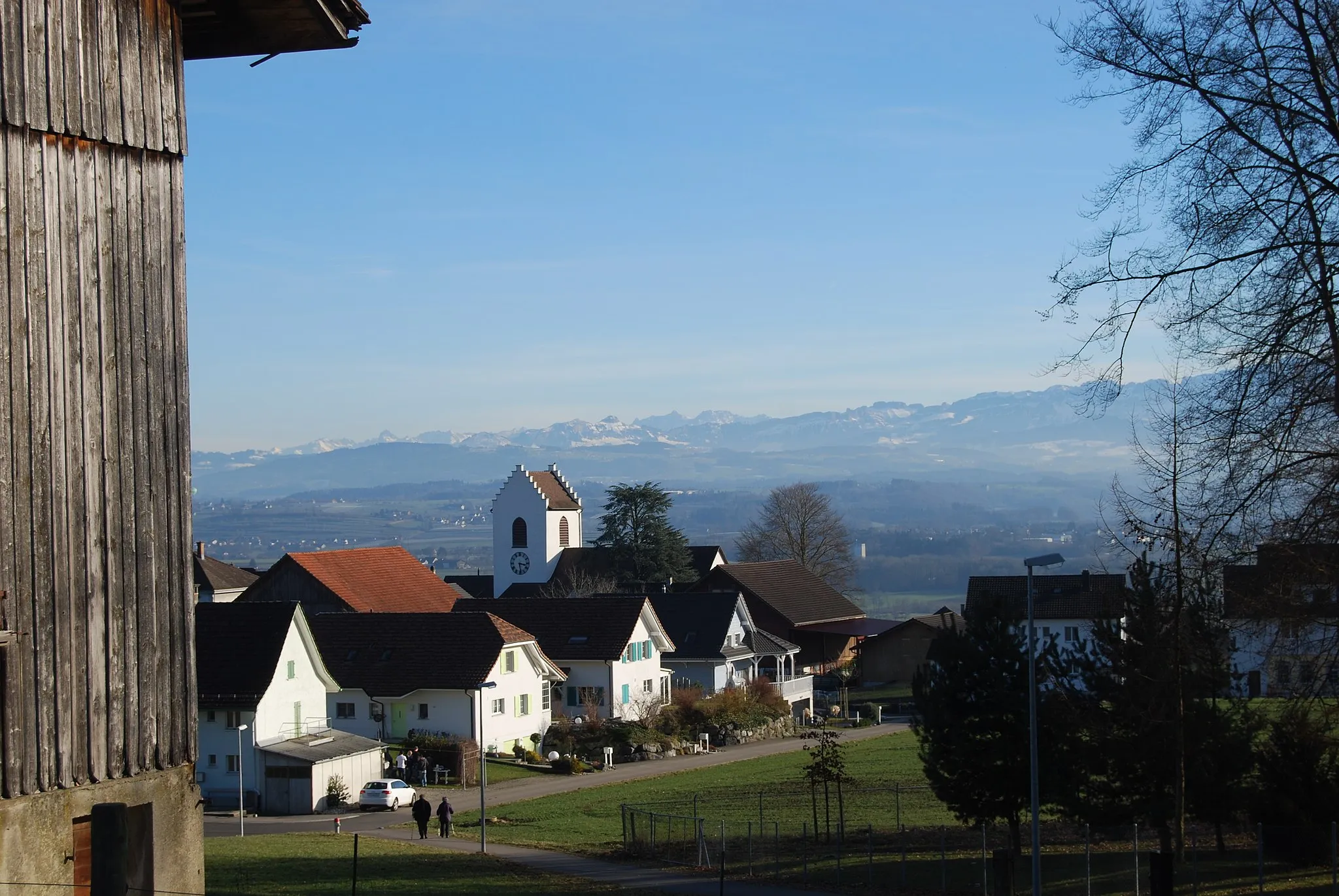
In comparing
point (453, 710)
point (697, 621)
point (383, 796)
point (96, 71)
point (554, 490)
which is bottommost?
point (383, 796)

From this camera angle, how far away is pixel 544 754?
5975 centimetres

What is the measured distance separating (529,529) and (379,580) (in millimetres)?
38784

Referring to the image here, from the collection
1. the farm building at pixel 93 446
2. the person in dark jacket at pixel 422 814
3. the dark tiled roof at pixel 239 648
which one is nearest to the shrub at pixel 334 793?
the dark tiled roof at pixel 239 648

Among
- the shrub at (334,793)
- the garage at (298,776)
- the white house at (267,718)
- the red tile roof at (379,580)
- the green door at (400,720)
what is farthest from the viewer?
the red tile roof at (379,580)

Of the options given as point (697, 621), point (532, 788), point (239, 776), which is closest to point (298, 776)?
point (239, 776)

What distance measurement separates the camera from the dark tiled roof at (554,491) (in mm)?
113688

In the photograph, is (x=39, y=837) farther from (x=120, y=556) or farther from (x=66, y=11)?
(x=66, y=11)

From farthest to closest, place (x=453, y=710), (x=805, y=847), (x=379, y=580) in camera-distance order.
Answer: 1. (x=379, y=580)
2. (x=453, y=710)
3. (x=805, y=847)

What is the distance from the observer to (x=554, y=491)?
116000 mm

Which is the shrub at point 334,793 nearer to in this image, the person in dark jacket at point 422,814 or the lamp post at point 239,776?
the lamp post at point 239,776

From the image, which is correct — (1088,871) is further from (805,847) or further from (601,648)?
(601,648)

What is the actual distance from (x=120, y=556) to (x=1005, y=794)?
23.2m

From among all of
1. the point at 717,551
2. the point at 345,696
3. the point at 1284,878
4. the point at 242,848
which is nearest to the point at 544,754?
the point at 345,696

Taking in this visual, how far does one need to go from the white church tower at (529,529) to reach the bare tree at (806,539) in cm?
1766
